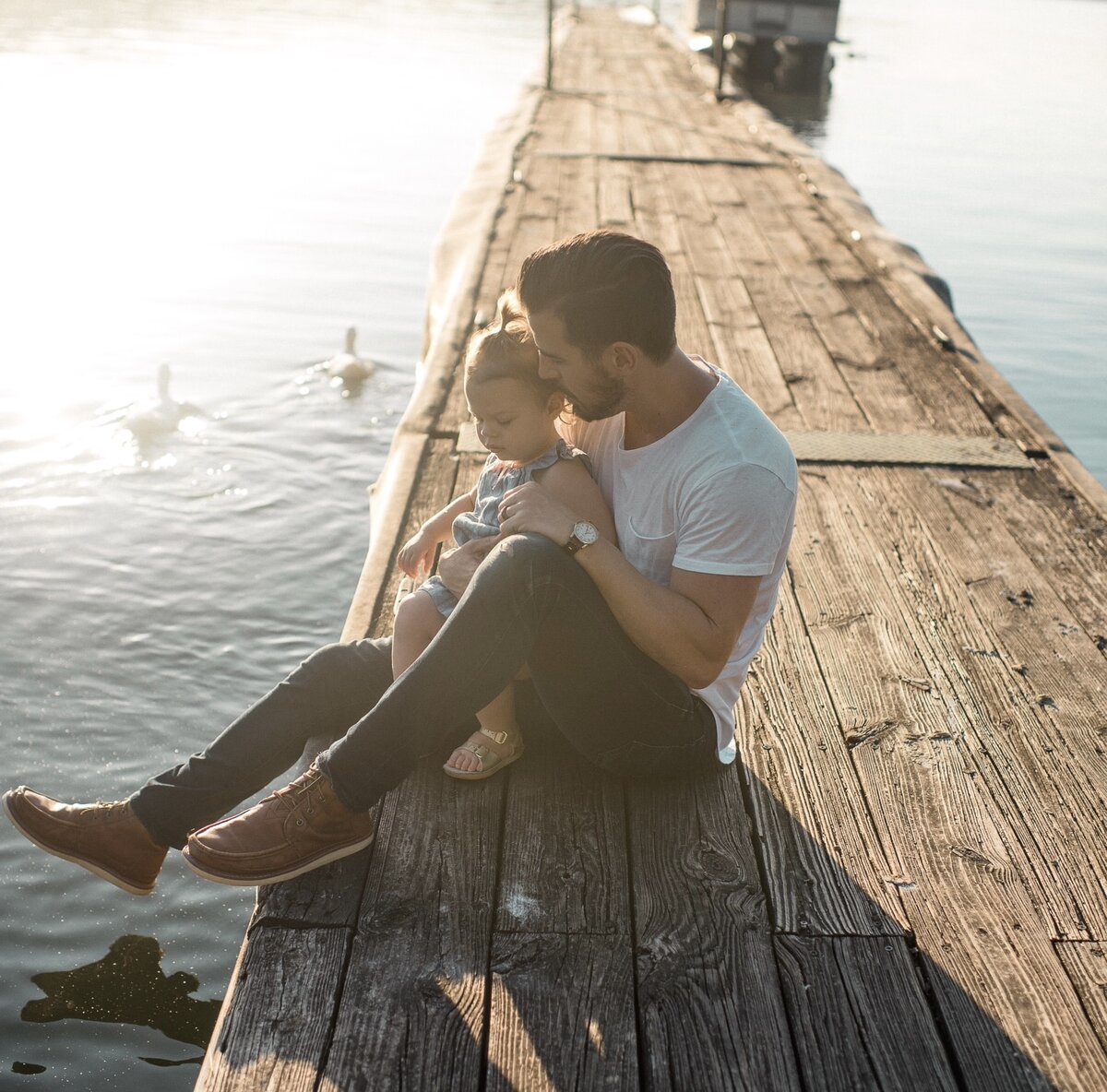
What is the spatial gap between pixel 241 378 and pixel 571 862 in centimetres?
687

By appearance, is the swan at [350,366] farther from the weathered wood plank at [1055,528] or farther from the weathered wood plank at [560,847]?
the weathered wood plank at [560,847]

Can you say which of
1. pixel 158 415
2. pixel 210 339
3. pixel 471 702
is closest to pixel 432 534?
pixel 471 702

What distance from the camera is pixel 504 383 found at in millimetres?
2678

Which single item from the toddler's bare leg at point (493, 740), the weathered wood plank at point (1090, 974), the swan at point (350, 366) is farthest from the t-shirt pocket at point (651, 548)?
the swan at point (350, 366)

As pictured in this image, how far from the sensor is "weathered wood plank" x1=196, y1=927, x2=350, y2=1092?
214 centimetres

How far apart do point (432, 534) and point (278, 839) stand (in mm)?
874

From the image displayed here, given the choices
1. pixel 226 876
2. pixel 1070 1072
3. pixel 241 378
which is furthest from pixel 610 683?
pixel 241 378

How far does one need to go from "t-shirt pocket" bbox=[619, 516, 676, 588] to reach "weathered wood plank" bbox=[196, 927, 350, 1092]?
951 millimetres

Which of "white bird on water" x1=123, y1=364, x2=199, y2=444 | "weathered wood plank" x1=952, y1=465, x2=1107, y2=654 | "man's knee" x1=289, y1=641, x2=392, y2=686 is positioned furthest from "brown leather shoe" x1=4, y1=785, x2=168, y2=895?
"white bird on water" x1=123, y1=364, x2=199, y2=444

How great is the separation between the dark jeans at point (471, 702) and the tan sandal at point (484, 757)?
39 mm

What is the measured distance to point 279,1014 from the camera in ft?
7.42

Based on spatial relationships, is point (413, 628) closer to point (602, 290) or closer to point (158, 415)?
point (602, 290)

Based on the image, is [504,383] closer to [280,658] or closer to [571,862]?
[571,862]

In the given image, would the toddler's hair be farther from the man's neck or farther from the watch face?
the watch face
